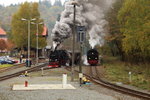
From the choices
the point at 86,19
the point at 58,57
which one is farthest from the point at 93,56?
the point at 86,19

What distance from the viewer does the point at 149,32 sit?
95.7 feet

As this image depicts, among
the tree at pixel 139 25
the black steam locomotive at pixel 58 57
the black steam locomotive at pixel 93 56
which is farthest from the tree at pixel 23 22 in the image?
the tree at pixel 139 25

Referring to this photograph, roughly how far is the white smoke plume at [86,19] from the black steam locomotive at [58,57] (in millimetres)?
1830

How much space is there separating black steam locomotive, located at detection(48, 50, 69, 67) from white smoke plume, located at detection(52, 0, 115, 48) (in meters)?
1.83

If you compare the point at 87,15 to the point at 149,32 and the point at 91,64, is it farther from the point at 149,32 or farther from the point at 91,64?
the point at 149,32

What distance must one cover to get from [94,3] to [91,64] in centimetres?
989

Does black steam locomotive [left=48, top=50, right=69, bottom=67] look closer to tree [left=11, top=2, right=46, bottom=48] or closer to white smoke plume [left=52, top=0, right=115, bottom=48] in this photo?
white smoke plume [left=52, top=0, right=115, bottom=48]

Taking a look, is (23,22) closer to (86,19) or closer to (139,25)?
(86,19)

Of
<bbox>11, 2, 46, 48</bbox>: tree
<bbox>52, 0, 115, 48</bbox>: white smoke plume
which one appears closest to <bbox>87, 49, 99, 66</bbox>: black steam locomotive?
<bbox>52, 0, 115, 48</bbox>: white smoke plume

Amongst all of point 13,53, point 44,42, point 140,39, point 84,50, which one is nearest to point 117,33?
point 84,50

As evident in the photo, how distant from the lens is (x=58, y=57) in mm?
46281

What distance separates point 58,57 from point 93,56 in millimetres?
5619

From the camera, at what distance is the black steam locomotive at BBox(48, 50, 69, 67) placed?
4647cm

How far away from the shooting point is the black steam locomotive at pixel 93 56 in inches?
1881
